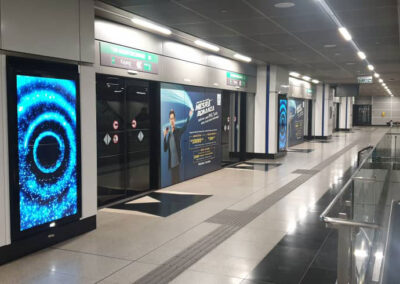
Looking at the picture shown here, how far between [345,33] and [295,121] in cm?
1011

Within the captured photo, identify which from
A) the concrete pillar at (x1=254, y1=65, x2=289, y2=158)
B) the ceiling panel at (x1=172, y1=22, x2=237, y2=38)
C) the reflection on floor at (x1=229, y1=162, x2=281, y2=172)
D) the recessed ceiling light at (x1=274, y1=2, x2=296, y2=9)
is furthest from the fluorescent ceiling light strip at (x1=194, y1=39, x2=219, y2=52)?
the concrete pillar at (x1=254, y1=65, x2=289, y2=158)

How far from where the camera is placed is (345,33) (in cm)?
739

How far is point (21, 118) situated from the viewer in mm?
4141

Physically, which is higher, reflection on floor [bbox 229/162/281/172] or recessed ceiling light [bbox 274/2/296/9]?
recessed ceiling light [bbox 274/2/296/9]

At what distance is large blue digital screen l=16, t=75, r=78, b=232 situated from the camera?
4188mm

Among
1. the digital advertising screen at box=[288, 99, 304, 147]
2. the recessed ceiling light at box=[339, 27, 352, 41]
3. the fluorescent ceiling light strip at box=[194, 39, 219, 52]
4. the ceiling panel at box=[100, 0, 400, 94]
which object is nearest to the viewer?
the ceiling panel at box=[100, 0, 400, 94]

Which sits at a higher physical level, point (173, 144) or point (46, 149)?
point (46, 149)

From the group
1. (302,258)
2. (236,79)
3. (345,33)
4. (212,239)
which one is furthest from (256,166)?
(302,258)

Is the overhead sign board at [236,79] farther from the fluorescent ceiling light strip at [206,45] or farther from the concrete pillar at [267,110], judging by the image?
the fluorescent ceiling light strip at [206,45]

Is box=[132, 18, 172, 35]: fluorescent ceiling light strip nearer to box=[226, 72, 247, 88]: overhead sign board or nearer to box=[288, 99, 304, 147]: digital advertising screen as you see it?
box=[226, 72, 247, 88]: overhead sign board

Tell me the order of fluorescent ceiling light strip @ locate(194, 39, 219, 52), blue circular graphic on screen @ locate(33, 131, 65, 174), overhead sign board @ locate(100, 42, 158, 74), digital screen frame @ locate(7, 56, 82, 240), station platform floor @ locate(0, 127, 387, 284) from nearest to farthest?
station platform floor @ locate(0, 127, 387, 284)
digital screen frame @ locate(7, 56, 82, 240)
blue circular graphic on screen @ locate(33, 131, 65, 174)
overhead sign board @ locate(100, 42, 158, 74)
fluorescent ceiling light strip @ locate(194, 39, 219, 52)

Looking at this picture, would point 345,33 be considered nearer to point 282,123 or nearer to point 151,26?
point 151,26

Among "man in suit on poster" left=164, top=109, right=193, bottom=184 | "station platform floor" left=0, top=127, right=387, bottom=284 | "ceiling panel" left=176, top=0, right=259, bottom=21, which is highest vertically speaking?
"ceiling panel" left=176, top=0, right=259, bottom=21

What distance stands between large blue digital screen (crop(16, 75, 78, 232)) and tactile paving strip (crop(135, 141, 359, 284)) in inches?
56.8
